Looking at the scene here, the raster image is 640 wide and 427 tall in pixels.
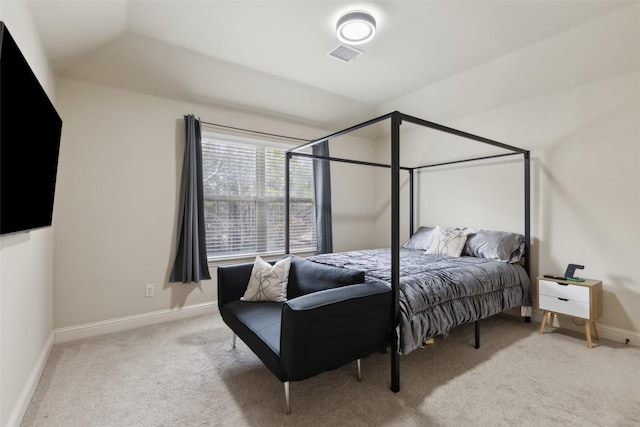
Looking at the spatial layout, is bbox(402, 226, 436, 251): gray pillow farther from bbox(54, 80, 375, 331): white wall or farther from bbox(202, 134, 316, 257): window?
bbox(54, 80, 375, 331): white wall

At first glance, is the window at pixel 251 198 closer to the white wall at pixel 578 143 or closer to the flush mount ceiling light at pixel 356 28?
the flush mount ceiling light at pixel 356 28

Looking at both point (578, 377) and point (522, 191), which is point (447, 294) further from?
point (522, 191)

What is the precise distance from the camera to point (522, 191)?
315cm

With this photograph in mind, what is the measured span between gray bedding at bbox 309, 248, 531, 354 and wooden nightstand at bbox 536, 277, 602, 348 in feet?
0.70

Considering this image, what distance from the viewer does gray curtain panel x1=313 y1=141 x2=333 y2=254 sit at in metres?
4.08

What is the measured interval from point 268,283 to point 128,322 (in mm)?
1556

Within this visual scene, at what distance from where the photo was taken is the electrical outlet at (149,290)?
294 cm

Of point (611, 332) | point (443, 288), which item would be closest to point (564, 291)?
point (611, 332)

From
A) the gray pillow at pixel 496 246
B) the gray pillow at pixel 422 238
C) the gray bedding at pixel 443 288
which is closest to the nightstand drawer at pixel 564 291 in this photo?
the gray bedding at pixel 443 288

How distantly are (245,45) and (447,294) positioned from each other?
261 centimetres

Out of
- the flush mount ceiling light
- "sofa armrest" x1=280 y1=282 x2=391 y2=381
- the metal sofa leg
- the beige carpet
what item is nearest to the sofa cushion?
"sofa armrest" x1=280 y1=282 x2=391 y2=381

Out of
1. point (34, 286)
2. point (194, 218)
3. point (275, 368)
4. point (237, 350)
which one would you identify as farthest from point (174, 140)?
point (275, 368)

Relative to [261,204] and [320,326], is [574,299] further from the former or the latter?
[261,204]

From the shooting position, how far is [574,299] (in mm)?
2504
